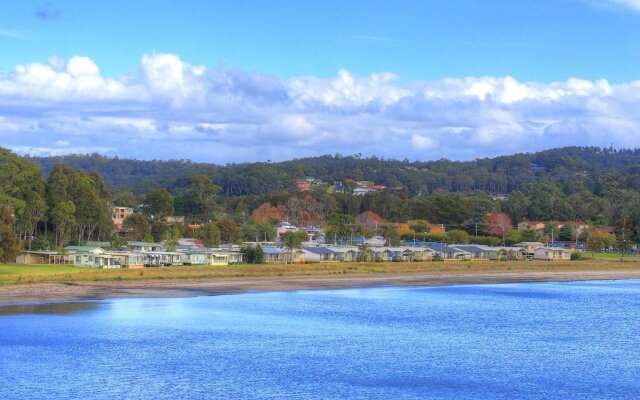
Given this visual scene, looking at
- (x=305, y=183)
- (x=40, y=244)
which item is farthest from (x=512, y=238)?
(x=305, y=183)

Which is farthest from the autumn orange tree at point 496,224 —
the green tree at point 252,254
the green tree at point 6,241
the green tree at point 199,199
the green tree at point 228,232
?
the green tree at point 6,241

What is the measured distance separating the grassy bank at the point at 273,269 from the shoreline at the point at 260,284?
1.23 meters

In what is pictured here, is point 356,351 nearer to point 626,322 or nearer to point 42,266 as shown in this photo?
point 626,322

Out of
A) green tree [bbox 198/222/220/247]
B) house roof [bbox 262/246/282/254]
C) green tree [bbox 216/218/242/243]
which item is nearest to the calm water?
house roof [bbox 262/246/282/254]

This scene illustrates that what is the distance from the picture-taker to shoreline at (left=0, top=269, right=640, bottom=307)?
4697 centimetres

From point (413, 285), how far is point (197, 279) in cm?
1628

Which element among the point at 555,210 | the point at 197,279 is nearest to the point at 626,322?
the point at 197,279

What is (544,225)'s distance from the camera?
117750 millimetres

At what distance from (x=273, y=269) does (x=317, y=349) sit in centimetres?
3319

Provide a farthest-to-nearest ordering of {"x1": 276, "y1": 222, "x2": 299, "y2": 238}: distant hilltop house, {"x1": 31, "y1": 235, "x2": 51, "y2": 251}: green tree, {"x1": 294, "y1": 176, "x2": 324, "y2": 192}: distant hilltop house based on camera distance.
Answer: {"x1": 294, "y1": 176, "x2": 324, "y2": 192}: distant hilltop house → {"x1": 276, "y1": 222, "x2": 299, "y2": 238}: distant hilltop house → {"x1": 31, "y1": 235, "x2": 51, "y2": 251}: green tree

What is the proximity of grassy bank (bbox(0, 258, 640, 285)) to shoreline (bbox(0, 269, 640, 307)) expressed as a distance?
4.03 feet

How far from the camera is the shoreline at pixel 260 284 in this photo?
154 ft

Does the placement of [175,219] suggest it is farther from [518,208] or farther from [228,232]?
→ [518,208]

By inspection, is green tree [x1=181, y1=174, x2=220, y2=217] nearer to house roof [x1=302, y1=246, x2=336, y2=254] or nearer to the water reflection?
house roof [x1=302, y1=246, x2=336, y2=254]
